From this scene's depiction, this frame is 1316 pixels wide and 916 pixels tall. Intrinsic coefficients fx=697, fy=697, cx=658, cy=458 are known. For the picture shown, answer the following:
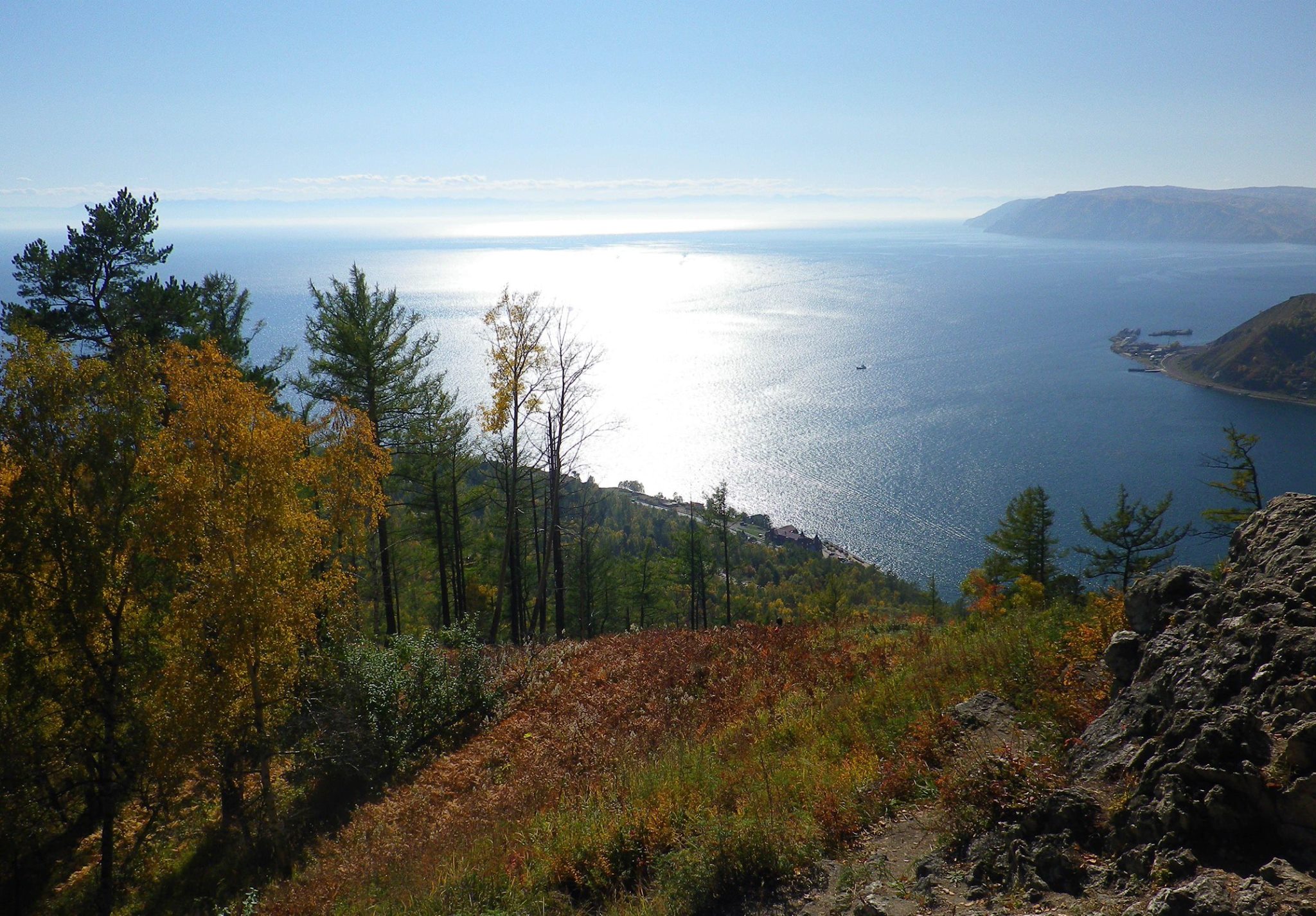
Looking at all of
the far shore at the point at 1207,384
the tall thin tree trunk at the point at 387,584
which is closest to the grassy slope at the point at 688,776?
the tall thin tree trunk at the point at 387,584

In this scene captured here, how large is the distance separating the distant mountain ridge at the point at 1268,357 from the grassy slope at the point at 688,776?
361 ft

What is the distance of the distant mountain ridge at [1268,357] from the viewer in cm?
9125

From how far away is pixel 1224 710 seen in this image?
4.80 metres

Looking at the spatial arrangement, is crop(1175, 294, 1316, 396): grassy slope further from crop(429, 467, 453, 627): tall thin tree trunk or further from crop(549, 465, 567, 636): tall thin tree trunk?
crop(429, 467, 453, 627): tall thin tree trunk

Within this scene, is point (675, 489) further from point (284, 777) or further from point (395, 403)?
point (284, 777)

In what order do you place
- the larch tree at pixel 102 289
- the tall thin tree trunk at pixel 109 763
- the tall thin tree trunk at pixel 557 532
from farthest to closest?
the tall thin tree trunk at pixel 557 532, the larch tree at pixel 102 289, the tall thin tree trunk at pixel 109 763

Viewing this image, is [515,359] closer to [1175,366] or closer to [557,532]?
[557,532]

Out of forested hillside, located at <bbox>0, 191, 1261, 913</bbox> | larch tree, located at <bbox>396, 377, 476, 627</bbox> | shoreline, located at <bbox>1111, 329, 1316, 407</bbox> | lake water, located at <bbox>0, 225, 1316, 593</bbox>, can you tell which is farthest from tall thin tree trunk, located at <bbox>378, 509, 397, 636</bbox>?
shoreline, located at <bbox>1111, 329, 1316, 407</bbox>

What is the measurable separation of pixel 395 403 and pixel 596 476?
63.9 meters

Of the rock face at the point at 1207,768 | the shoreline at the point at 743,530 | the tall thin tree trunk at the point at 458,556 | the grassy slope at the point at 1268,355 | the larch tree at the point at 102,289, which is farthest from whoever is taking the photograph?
the grassy slope at the point at 1268,355

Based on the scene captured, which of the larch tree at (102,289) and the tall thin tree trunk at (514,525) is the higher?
the larch tree at (102,289)

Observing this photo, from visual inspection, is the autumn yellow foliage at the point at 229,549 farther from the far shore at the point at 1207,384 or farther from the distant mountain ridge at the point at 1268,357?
the distant mountain ridge at the point at 1268,357

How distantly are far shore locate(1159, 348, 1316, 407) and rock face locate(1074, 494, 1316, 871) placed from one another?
10887cm

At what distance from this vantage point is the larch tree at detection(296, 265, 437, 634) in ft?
52.8
